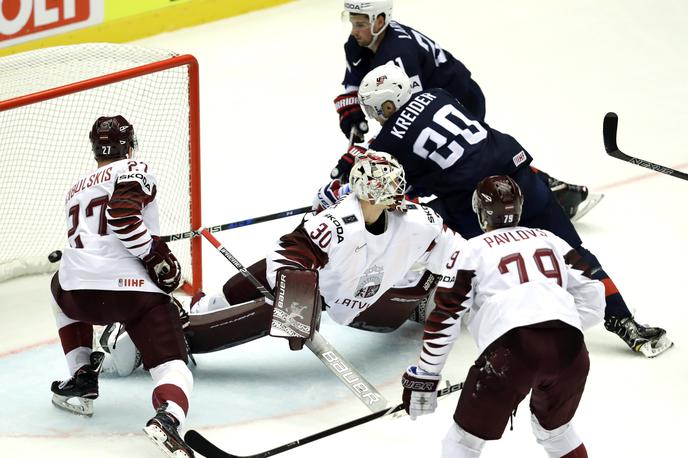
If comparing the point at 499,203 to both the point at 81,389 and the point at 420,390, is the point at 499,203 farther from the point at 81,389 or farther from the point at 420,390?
the point at 81,389

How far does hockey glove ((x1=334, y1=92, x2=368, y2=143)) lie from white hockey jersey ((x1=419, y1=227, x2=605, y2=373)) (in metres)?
1.94

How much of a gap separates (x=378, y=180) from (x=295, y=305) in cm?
46

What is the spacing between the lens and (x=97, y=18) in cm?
752

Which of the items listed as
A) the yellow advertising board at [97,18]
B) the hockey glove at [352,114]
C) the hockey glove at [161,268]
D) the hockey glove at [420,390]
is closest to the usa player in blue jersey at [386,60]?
the hockey glove at [352,114]

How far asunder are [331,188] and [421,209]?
1.80ft

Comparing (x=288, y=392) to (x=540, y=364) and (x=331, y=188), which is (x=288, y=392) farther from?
(x=540, y=364)

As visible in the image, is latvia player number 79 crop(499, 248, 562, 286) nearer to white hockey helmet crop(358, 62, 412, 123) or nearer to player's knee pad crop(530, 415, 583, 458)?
player's knee pad crop(530, 415, 583, 458)

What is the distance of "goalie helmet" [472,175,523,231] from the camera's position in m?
3.50

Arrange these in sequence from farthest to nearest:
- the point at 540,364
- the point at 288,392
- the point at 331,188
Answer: the point at 331,188 → the point at 288,392 → the point at 540,364

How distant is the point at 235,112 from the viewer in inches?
281

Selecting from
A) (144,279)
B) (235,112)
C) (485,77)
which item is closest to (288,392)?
(144,279)

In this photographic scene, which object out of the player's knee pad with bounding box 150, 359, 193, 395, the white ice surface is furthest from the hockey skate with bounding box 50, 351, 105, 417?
the player's knee pad with bounding box 150, 359, 193, 395

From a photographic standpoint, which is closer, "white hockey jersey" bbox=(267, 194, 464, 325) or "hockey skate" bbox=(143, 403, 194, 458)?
"hockey skate" bbox=(143, 403, 194, 458)

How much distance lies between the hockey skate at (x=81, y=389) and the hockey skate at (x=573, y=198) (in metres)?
2.40
